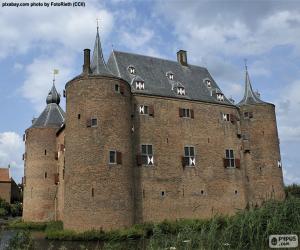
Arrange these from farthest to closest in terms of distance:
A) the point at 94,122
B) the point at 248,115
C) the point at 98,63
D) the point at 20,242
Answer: the point at 248,115, the point at 98,63, the point at 94,122, the point at 20,242

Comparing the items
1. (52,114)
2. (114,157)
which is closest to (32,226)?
(52,114)

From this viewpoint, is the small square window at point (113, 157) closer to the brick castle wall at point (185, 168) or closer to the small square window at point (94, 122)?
the small square window at point (94, 122)

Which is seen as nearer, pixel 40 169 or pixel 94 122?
pixel 94 122

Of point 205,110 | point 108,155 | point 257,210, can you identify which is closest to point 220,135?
point 205,110

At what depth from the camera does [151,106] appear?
78.6 feet

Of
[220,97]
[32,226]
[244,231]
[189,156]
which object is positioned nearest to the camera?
[244,231]

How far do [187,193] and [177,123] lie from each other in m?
4.43

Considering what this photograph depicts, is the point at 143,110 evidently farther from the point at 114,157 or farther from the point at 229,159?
the point at 229,159

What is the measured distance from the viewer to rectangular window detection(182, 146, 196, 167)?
2438 cm

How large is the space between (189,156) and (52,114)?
12036 millimetres

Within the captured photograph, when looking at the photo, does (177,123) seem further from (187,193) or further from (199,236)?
(199,236)

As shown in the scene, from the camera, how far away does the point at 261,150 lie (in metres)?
27.4

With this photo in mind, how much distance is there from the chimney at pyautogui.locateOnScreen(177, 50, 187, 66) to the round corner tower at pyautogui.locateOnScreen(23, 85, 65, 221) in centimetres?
1031

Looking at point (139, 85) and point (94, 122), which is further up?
point (139, 85)
